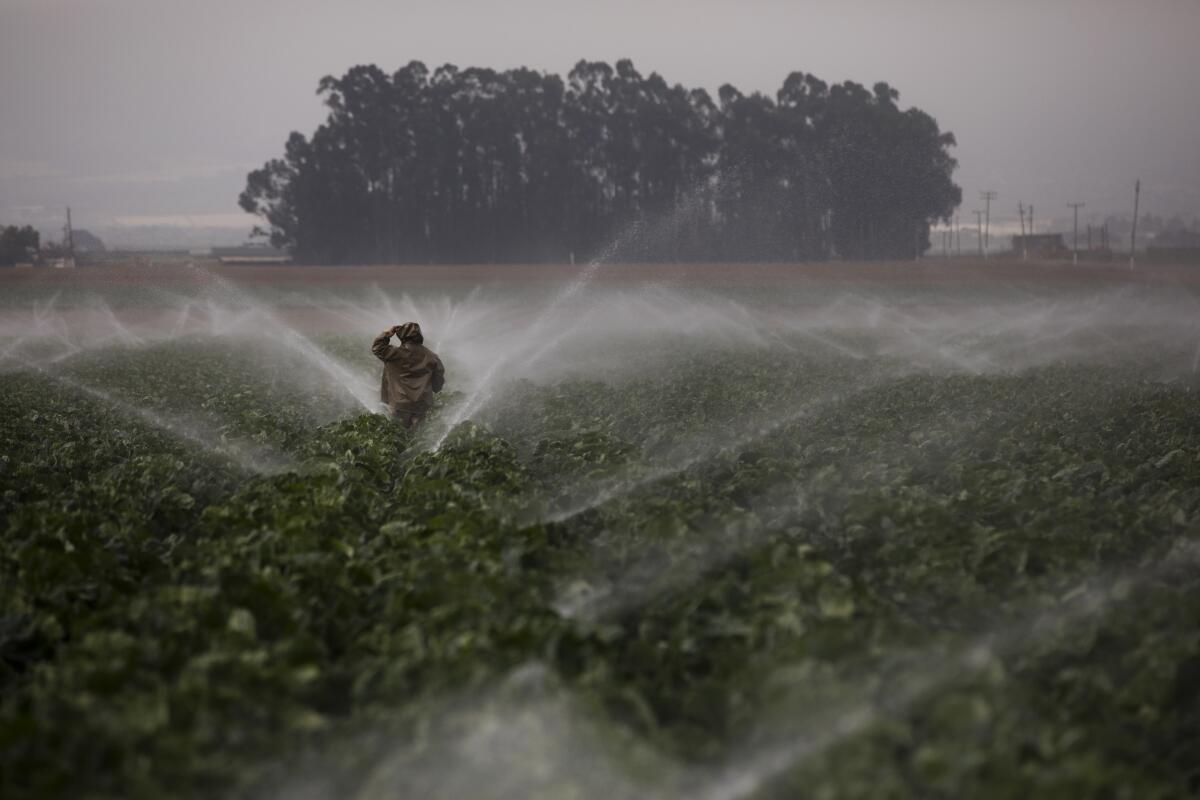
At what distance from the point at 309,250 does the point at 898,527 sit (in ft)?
248

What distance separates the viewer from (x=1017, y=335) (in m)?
36.6

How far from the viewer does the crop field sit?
11.6 feet

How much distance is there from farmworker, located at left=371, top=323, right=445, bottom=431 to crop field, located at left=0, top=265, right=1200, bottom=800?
0.56m

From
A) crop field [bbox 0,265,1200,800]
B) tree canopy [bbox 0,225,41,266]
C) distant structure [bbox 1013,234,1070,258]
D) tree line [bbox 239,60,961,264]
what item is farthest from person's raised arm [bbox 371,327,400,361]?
distant structure [bbox 1013,234,1070,258]

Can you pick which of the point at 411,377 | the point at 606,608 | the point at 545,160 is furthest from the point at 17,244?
the point at 606,608

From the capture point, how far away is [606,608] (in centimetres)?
524

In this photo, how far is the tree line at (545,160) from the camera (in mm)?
74062

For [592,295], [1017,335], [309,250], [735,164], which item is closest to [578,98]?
[735,164]

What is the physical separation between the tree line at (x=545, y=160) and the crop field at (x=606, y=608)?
198ft

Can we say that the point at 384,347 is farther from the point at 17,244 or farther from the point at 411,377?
the point at 17,244

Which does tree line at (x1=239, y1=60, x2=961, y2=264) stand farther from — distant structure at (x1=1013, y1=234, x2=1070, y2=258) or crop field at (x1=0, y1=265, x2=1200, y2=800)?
crop field at (x1=0, y1=265, x2=1200, y2=800)

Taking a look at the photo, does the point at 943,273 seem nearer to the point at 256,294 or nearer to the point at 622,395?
the point at 256,294

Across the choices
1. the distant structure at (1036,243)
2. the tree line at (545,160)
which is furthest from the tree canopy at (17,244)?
the distant structure at (1036,243)

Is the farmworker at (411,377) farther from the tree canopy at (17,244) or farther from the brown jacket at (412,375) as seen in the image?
the tree canopy at (17,244)
